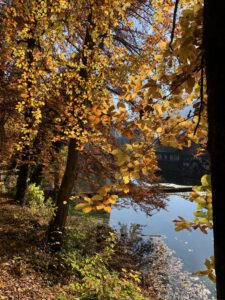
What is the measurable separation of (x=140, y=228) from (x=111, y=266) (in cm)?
745

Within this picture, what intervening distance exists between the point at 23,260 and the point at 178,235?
11.8 meters

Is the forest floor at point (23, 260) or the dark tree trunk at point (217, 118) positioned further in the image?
the forest floor at point (23, 260)

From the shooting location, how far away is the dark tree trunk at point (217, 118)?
99cm

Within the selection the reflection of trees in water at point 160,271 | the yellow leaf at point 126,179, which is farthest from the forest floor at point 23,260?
the yellow leaf at point 126,179

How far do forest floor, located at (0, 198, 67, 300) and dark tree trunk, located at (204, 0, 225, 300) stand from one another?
227 inches


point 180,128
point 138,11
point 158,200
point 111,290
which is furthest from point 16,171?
point 180,128

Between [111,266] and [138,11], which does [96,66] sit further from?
[111,266]

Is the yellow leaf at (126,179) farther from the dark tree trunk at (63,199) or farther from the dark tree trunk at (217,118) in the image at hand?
the dark tree trunk at (63,199)

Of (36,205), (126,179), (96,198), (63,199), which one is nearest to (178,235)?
(36,205)

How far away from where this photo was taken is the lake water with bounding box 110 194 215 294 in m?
14.1

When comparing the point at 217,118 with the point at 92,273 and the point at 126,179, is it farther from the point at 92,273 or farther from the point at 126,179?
the point at 92,273

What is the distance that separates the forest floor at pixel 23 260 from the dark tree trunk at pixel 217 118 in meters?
5.76

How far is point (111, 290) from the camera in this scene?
22.3 ft

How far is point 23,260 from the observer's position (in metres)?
7.63
